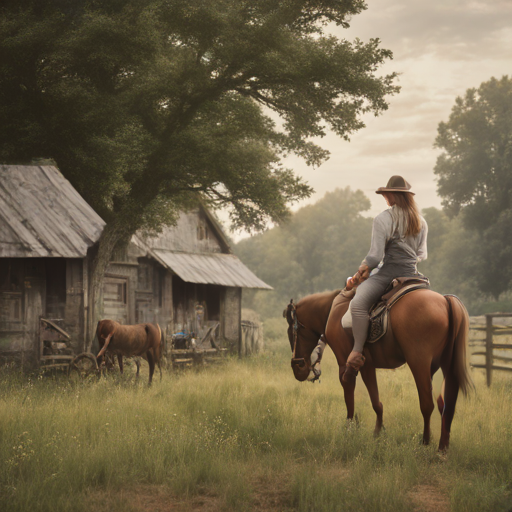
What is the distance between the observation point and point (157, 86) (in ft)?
44.7

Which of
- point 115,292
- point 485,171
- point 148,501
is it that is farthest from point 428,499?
point 485,171

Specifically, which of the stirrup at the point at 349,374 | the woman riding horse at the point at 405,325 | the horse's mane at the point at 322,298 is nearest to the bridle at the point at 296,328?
the horse's mane at the point at 322,298

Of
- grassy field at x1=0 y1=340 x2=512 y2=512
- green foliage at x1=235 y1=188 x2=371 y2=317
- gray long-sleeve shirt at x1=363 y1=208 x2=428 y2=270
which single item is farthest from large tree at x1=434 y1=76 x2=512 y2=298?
gray long-sleeve shirt at x1=363 y1=208 x2=428 y2=270

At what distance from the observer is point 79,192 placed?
581 inches

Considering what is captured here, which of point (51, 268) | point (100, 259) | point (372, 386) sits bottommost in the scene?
point (372, 386)

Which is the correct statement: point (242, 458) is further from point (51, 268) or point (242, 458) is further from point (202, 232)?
point (202, 232)

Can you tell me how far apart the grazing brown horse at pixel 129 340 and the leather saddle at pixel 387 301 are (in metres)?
7.28

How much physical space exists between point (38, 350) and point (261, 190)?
717 centimetres

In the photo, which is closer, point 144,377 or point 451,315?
point 451,315

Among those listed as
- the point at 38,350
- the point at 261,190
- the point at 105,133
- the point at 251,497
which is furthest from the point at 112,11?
the point at 251,497

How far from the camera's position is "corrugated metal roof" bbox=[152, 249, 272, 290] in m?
20.9

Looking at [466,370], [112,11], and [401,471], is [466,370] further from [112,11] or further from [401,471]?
[112,11]

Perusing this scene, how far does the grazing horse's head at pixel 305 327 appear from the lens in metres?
7.75

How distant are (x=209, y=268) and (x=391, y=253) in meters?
16.7
